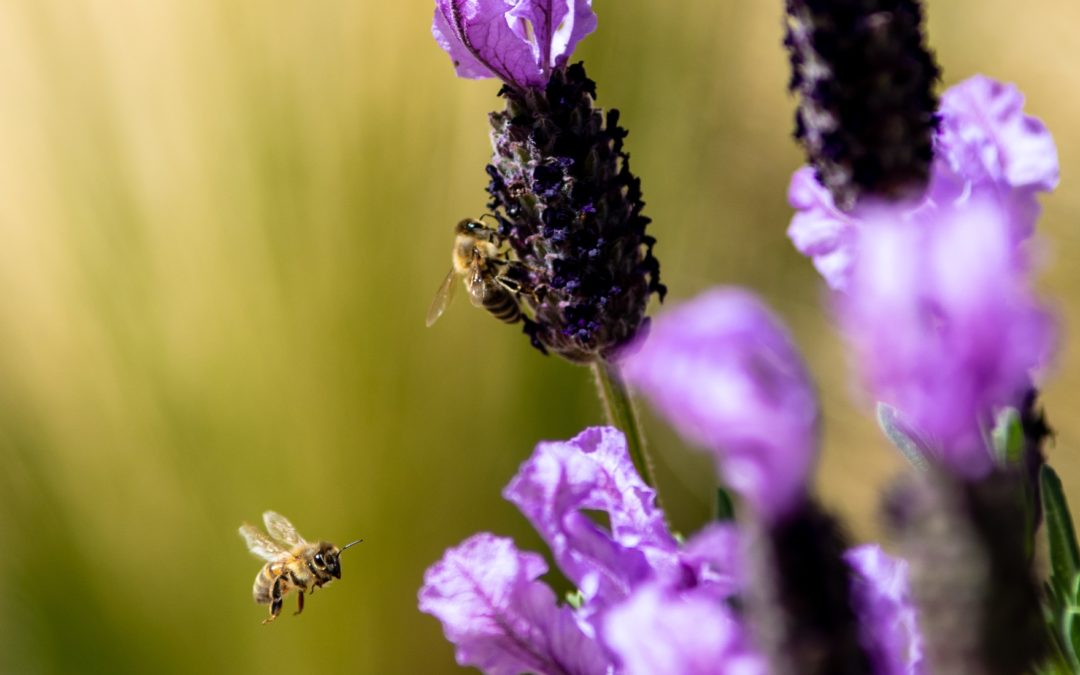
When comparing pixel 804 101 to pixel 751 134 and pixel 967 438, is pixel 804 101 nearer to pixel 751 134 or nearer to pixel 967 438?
pixel 967 438

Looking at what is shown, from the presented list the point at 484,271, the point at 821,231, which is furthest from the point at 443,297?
the point at 821,231

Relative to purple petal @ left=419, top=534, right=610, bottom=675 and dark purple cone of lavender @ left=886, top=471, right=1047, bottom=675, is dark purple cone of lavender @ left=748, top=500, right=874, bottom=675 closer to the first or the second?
dark purple cone of lavender @ left=886, top=471, right=1047, bottom=675

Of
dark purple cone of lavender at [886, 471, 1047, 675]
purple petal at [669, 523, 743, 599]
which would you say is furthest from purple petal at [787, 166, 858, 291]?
dark purple cone of lavender at [886, 471, 1047, 675]

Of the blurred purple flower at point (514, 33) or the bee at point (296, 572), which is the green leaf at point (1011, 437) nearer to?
the blurred purple flower at point (514, 33)

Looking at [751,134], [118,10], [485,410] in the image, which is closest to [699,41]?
[751,134]

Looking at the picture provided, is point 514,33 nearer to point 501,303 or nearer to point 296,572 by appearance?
point 501,303

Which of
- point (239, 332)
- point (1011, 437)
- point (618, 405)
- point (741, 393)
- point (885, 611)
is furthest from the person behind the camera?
point (239, 332)

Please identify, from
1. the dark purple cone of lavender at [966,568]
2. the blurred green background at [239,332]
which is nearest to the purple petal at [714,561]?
the dark purple cone of lavender at [966,568]
